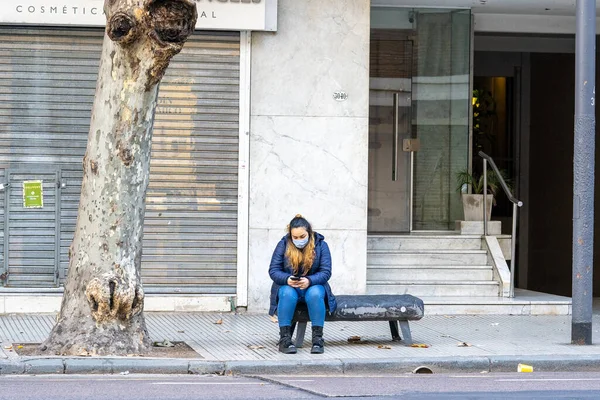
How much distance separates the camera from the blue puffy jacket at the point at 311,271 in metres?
10.9

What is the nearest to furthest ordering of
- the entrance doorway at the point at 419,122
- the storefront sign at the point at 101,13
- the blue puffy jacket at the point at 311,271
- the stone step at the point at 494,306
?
the blue puffy jacket at the point at 311,271
the storefront sign at the point at 101,13
the stone step at the point at 494,306
the entrance doorway at the point at 419,122

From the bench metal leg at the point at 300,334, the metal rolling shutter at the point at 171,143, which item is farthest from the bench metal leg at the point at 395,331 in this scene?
the metal rolling shutter at the point at 171,143

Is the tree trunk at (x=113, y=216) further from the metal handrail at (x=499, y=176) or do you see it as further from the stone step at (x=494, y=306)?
the metal handrail at (x=499, y=176)

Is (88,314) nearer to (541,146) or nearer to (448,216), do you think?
(448,216)

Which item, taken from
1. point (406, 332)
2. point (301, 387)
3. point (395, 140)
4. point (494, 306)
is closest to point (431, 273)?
point (494, 306)

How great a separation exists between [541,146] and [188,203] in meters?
12.0

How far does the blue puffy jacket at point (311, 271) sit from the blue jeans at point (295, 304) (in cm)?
8

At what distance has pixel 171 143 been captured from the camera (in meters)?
14.0

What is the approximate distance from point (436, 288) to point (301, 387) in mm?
6003

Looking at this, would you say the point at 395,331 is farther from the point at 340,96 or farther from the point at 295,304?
the point at 340,96

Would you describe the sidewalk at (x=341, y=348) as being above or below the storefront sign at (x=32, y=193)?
below

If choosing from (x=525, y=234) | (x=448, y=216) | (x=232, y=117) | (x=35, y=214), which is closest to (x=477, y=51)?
(x=525, y=234)

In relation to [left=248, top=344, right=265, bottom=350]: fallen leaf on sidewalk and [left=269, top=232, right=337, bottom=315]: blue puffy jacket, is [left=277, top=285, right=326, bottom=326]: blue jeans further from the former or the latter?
[left=248, top=344, right=265, bottom=350]: fallen leaf on sidewalk

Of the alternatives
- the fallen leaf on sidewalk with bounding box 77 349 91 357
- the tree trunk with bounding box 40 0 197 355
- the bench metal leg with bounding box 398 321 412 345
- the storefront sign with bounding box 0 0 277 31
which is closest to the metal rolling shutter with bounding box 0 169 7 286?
the storefront sign with bounding box 0 0 277 31
